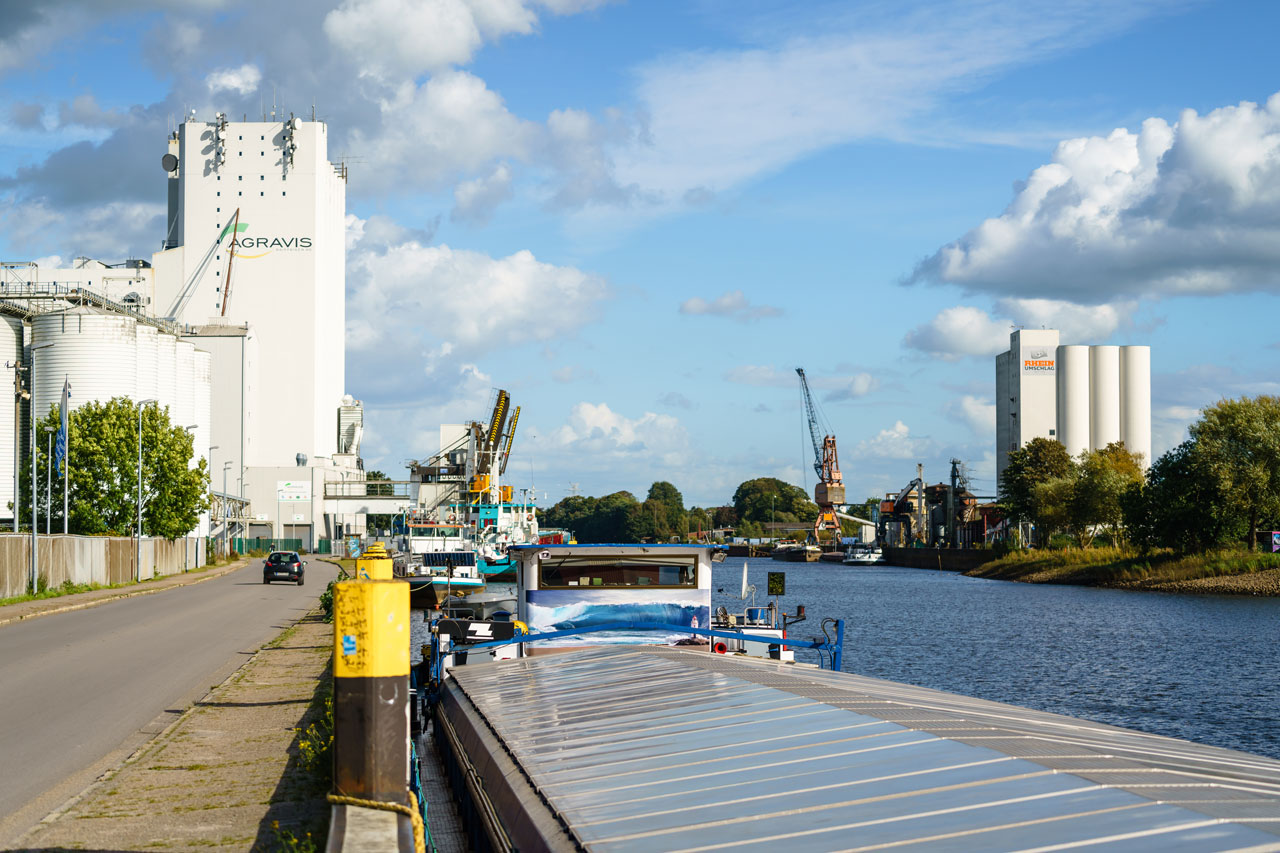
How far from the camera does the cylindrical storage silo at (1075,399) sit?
7190 inches

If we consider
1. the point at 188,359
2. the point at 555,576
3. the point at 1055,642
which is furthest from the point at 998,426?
the point at 555,576

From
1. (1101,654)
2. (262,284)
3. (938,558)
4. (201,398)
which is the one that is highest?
(262,284)

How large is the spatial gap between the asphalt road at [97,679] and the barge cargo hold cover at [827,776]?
524 cm

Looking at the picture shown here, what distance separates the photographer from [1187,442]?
83.7m

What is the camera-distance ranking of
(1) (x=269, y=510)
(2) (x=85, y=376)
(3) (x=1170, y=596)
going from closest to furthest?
(3) (x=1170, y=596), (2) (x=85, y=376), (1) (x=269, y=510)

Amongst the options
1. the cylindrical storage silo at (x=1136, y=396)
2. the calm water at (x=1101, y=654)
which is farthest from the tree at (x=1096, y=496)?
the cylindrical storage silo at (x=1136, y=396)

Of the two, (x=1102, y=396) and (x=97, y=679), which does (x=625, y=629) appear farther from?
(x=1102, y=396)

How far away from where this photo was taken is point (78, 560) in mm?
53094

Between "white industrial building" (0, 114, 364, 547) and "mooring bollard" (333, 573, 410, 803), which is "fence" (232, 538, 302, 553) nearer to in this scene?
"white industrial building" (0, 114, 364, 547)

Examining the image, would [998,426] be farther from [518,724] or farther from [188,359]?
[518,724]

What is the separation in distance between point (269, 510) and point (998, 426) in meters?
122

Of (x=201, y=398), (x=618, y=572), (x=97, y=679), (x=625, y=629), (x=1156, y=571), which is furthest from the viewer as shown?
(x=201, y=398)

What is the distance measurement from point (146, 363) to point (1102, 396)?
14272 cm

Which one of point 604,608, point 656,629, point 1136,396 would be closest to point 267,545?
point 604,608
